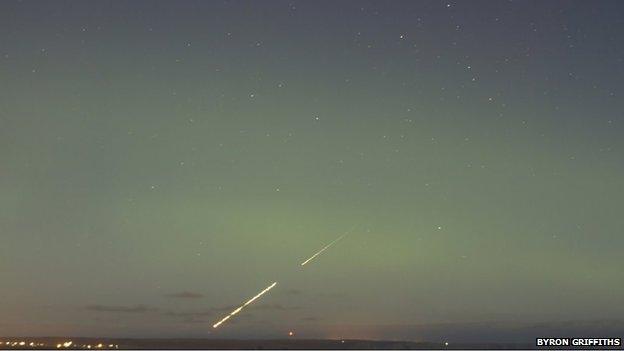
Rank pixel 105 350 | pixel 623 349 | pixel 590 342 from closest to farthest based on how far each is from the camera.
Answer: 1. pixel 590 342
2. pixel 623 349
3. pixel 105 350

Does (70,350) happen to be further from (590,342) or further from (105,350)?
(590,342)

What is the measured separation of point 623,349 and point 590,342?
8.03 metres

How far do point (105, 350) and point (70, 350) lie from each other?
766 cm

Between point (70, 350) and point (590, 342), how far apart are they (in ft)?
365

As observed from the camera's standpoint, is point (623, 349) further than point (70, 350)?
No

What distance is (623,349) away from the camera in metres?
71.9

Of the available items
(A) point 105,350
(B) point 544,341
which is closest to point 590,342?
(B) point 544,341

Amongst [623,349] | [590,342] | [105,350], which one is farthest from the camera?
[105,350]

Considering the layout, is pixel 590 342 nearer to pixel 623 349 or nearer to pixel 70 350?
pixel 623 349

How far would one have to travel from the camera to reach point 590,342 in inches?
2625

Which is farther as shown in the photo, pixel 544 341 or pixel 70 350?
pixel 70 350

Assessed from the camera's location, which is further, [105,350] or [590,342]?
[105,350]

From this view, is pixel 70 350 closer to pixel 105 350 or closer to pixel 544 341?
pixel 105 350

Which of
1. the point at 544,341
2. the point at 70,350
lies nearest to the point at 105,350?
the point at 70,350
